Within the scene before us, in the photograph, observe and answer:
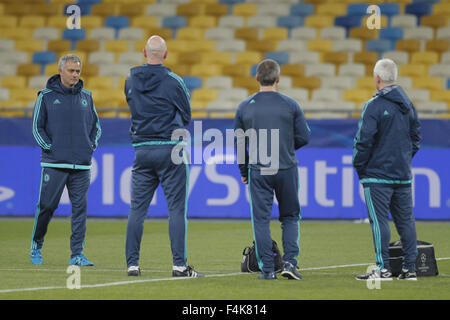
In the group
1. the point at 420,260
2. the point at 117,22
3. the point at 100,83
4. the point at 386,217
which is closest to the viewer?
the point at 386,217

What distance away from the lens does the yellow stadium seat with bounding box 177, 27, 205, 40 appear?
72.9 ft

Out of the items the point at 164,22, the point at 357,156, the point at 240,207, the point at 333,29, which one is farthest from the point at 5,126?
the point at 357,156

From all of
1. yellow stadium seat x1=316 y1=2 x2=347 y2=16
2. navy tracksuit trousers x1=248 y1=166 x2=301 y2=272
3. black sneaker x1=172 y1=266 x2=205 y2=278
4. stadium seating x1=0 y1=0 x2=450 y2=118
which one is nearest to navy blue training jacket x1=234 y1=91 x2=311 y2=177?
navy tracksuit trousers x1=248 y1=166 x2=301 y2=272

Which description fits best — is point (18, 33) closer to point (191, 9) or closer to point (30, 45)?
point (30, 45)

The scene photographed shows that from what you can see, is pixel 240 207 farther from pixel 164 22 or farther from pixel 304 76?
pixel 164 22

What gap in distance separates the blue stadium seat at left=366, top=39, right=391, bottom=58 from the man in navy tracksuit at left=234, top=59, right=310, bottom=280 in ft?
42.2

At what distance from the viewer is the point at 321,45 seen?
70.7ft

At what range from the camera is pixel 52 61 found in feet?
73.9

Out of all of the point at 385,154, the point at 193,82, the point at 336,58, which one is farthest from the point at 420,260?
the point at 336,58

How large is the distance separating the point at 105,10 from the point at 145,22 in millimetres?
1229

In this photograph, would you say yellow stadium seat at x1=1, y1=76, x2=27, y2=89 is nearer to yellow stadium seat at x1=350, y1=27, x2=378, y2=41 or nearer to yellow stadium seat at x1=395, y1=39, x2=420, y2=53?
yellow stadium seat at x1=350, y1=27, x2=378, y2=41

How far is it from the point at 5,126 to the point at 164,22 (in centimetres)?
681

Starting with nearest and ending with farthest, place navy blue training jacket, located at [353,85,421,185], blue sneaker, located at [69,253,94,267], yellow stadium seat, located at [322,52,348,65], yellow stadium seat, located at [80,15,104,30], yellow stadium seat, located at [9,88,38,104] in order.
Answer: navy blue training jacket, located at [353,85,421,185]
blue sneaker, located at [69,253,94,267]
yellow stadium seat, located at [9,88,38,104]
yellow stadium seat, located at [322,52,348,65]
yellow stadium seat, located at [80,15,104,30]

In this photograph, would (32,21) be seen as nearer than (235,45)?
No
